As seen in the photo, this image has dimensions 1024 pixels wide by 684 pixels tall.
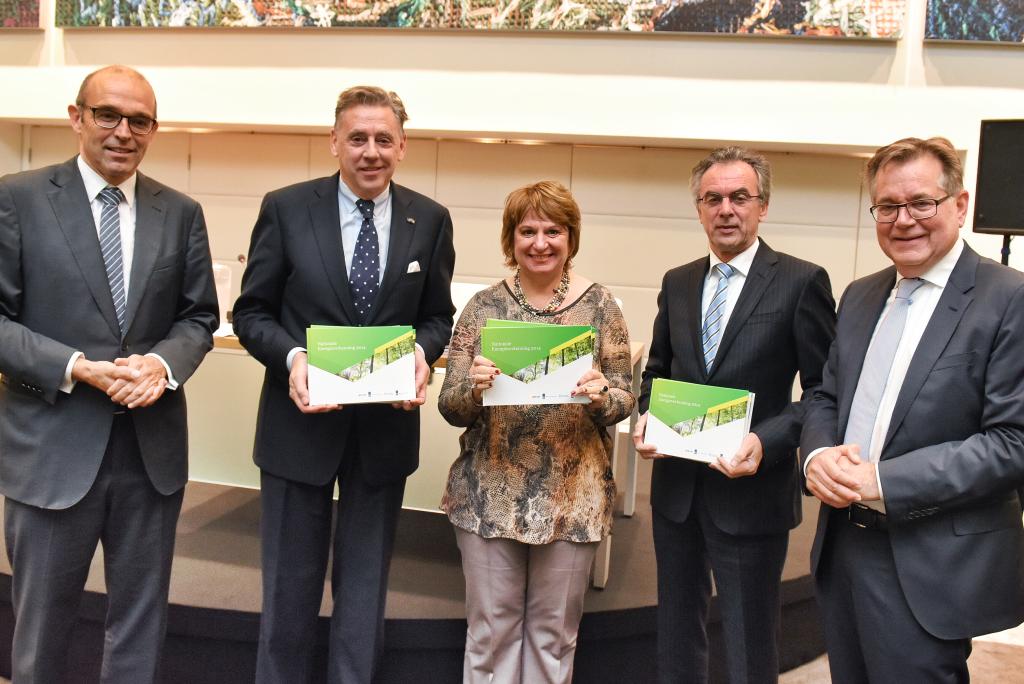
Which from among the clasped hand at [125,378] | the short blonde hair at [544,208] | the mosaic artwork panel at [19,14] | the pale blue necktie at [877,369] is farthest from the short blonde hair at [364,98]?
the mosaic artwork panel at [19,14]

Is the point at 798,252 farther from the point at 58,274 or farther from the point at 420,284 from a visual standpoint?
the point at 58,274

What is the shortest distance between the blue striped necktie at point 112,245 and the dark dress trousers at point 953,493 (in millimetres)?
1835

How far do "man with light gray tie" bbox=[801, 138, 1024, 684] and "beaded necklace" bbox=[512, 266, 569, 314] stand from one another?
0.75m

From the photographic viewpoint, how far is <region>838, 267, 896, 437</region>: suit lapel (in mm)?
1648

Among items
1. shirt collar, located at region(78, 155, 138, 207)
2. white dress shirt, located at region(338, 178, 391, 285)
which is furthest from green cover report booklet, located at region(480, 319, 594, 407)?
shirt collar, located at region(78, 155, 138, 207)

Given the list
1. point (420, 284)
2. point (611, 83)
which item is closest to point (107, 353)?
point (420, 284)

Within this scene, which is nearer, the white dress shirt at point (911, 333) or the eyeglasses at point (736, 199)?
the white dress shirt at point (911, 333)

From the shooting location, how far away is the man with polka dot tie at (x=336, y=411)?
6.73ft

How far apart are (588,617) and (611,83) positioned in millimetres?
3289

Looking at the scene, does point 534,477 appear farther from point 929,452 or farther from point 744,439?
point 929,452

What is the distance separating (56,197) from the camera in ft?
6.28

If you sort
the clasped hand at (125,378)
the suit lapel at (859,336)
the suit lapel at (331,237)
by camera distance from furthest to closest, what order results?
the suit lapel at (331,237), the clasped hand at (125,378), the suit lapel at (859,336)

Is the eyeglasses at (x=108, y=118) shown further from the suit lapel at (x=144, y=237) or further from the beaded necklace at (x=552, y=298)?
the beaded necklace at (x=552, y=298)

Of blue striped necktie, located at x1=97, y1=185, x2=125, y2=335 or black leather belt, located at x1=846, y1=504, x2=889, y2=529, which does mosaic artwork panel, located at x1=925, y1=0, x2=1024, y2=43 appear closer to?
black leather belt, located at x1=846, y1=504, x2=889, y2=529
